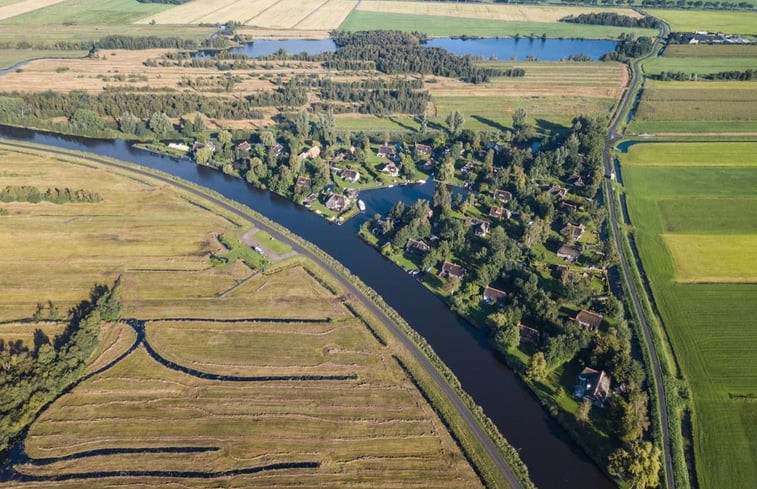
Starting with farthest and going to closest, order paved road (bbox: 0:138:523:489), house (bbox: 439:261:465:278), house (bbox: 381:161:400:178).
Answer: house (bbox: 381:161:400:178)
house (bbox: 439:261:465:278)
paved road (bbox: 0:138:523:489)

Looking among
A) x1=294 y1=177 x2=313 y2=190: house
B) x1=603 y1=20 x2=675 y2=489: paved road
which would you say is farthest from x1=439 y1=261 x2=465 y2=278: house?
x1=294 y1=177 x2=313 y2=190: house

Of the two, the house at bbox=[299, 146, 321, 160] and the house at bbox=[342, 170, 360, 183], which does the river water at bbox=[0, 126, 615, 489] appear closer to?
the house at bbox=[342, 170, 360, 183]

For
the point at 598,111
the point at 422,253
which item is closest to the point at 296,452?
the point at 422,253

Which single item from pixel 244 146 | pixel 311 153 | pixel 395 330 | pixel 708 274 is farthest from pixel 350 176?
pixel 708 274

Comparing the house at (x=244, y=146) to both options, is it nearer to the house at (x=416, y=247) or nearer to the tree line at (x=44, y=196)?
the tree line at (x=44, y=196)

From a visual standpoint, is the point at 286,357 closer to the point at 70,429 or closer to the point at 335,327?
the point at 335,327

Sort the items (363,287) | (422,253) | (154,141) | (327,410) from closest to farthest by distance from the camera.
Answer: (327,410), (363,287), (422,253), (154,141)
